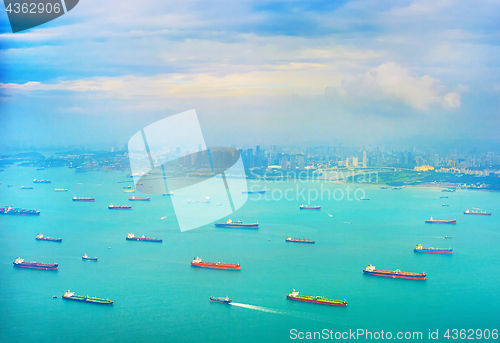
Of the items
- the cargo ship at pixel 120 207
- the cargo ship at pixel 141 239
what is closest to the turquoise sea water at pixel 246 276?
the cargo ship at pixel 141 239

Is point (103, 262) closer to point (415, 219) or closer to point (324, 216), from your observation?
point (324, 216)

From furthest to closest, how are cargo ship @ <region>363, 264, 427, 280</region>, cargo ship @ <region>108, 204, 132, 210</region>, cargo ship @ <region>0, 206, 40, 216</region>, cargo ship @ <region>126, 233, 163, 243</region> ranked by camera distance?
cargo ship @ <region>108, 204, 132, 210</region> < cargo ship @ <region>0, 206, 40, 216</region> < cargo ship @ <region>126, 233, 163, 243</region> < cargo ship @ <region>363, 264, 427, 280</region>

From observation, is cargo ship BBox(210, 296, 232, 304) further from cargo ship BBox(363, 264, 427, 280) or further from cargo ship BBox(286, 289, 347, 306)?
cargo ship BBox(363, 264, 427, 280)

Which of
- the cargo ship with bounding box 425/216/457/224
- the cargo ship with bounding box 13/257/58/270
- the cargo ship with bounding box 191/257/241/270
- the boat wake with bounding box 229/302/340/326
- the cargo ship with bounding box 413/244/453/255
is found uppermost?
the cargo ship with bounding box 13/257/58/270

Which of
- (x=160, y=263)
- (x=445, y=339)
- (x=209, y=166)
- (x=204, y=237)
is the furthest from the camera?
(x=209, y=166)

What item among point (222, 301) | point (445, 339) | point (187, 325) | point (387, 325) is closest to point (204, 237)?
point (222, 301)

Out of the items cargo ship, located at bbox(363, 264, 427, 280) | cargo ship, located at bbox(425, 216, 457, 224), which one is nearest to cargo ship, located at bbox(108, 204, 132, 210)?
cargo ship, located at bbox(363, 264, 427, 280)

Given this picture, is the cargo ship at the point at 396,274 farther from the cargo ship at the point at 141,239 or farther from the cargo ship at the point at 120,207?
the cargo ship at the point at 120,207

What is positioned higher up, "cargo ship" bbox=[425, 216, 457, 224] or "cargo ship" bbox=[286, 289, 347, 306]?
"cargo ship" bbox=[286, 289, 347, 306]

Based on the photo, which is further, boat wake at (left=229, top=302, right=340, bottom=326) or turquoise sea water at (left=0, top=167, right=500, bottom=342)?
boat wake at (left=229, top=302, right=340, bottom=326)
